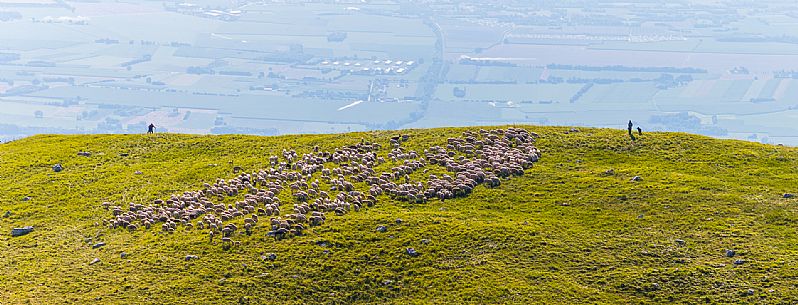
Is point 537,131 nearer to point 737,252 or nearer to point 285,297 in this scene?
point 737,252

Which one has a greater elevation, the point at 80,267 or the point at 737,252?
the point at 737,252

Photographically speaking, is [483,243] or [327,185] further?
[327,185]

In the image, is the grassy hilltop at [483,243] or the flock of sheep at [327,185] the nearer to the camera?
the grassy hilltop at [483,243]

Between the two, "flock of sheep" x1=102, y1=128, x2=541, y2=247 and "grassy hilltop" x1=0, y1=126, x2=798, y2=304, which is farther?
"flock of sheep" x1=102, y1=128, x2=541, y2=247

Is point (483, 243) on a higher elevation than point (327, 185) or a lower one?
lower

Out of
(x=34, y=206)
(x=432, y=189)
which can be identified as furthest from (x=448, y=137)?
(x=34, y=206)
